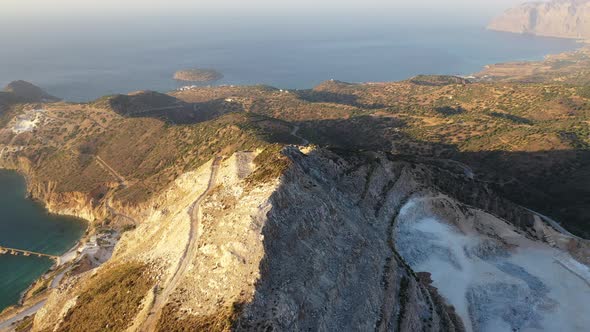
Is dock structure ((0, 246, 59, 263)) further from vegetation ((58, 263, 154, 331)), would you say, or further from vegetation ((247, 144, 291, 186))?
vegetation ((247, 144, 291, 186))

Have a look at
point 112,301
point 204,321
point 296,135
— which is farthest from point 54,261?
point 204,321

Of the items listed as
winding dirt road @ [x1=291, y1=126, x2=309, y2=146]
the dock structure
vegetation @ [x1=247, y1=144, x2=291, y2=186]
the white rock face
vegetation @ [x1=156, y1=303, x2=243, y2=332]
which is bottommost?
the dock structure

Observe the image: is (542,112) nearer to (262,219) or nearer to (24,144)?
(262,219)

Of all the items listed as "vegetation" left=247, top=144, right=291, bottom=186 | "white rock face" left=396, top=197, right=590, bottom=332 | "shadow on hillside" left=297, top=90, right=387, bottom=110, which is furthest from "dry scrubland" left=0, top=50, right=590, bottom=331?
"white rock face" left=396, top=197, right=590, bottom=332

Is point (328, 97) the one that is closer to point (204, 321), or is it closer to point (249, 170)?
point (249, 170)

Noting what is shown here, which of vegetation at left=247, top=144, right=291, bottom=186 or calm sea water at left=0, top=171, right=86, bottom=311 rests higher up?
vegetation at left=247, top=144, right=291, bottom=186

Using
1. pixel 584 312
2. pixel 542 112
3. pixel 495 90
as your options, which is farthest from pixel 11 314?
pixel 495 90
